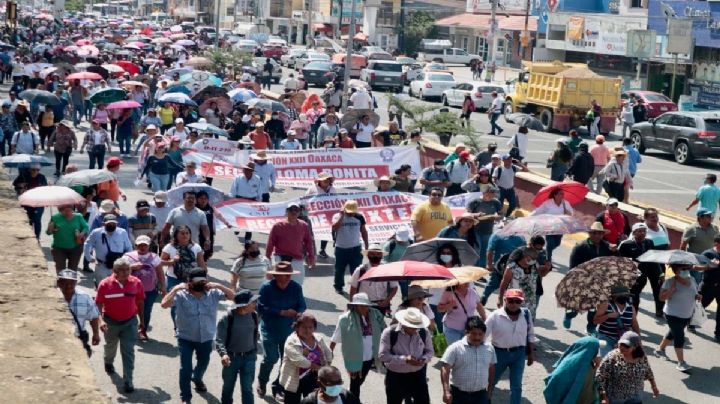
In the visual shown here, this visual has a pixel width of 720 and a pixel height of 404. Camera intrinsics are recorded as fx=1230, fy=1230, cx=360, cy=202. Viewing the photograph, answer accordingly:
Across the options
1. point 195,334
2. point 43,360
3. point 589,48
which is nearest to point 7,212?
point 195,334

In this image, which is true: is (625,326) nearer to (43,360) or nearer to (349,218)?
(349,218)

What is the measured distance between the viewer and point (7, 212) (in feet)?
37.0

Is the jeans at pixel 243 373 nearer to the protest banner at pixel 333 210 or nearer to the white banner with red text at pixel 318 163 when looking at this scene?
the protest banner at pixel 333 210

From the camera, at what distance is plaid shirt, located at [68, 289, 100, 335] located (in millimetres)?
11055

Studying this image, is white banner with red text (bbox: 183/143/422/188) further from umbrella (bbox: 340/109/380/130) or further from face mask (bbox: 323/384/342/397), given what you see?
face mask (bbox: 323/384/342/397)

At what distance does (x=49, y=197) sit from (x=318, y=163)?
933 cm

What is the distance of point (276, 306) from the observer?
11.5 metres

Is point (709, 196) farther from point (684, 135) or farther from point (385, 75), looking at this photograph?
point (385, 75)

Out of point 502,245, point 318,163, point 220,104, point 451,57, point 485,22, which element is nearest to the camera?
point 502,245

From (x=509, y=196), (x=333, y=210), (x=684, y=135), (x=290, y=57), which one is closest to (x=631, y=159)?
(x=509, y=196)

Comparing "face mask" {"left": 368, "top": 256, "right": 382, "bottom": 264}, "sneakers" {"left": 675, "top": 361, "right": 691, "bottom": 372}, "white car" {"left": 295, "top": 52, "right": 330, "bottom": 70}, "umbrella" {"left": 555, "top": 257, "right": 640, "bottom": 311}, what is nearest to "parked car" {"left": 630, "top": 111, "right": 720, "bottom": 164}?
"sneakers" {"left": 675, "top": 361, "right": 691, "bottom": 372}

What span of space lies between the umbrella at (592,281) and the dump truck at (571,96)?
28.4 meters

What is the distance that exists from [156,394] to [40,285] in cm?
384

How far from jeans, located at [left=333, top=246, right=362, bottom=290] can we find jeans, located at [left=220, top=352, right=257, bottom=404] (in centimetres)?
502
